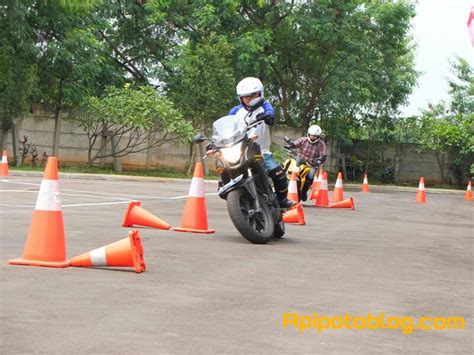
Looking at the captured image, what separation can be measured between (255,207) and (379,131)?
122 ft

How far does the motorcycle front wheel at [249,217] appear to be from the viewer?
35.1 feet

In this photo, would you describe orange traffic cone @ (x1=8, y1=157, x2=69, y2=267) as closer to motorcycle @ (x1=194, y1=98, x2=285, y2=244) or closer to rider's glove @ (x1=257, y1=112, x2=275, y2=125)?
motorcycle @ (x1=194, y1=98, x2=285, y2=244)

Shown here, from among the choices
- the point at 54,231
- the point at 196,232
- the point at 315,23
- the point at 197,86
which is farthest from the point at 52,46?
the point at 54,231

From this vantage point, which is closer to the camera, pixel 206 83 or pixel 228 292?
pixel 228 292

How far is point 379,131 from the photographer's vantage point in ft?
156

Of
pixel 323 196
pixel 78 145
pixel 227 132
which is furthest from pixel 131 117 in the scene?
pixel 227 132

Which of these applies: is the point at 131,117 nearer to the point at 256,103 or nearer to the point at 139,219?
the point at 139,219

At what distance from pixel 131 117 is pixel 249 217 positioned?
22558 millimetres

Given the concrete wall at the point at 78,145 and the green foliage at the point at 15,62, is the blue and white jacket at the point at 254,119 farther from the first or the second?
the concrete wall at the point at 78,145

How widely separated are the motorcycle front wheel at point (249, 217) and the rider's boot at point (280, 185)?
928 millimetres

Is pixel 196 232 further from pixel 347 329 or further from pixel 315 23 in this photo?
pixel 315 23

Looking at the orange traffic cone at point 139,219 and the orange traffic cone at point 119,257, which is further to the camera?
the orange traffic cone at point 139,219

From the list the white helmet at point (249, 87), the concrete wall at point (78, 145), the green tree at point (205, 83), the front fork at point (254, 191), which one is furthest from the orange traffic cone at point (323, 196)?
the green tree at point (205, 83)

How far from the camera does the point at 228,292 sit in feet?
23.6
